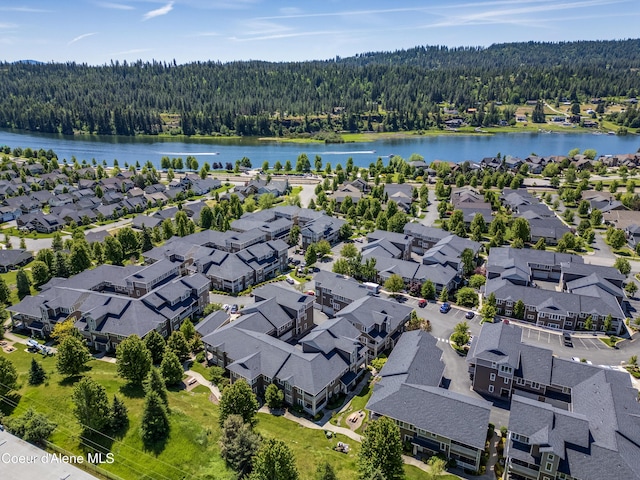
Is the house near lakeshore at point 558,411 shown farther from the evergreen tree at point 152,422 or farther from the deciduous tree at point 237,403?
the evergreen tree at point 152,422

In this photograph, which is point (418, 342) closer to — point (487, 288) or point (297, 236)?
point (487, 288)

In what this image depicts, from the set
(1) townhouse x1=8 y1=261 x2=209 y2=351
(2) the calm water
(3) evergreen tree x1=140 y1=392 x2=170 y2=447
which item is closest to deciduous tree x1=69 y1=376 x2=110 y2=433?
(3) evergreen tree x1=140 y1=392 x2=170 y2=447

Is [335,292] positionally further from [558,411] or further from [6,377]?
[6,377]

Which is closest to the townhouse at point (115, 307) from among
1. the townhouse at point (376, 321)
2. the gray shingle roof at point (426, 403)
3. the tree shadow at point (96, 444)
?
the tree shadow at point (96, 444)

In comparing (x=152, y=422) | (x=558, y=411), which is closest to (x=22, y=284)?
(x=152, y=422)

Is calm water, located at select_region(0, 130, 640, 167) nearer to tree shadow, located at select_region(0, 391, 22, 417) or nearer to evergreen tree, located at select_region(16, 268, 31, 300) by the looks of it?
evergreen tree, located at select_region(16, 268, 31, 300)
